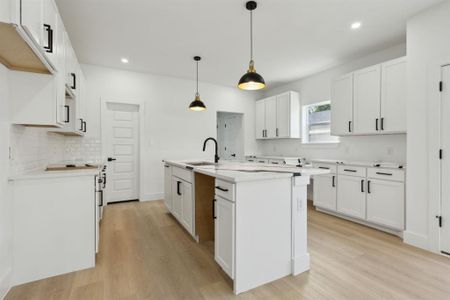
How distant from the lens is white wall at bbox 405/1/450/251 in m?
2.41

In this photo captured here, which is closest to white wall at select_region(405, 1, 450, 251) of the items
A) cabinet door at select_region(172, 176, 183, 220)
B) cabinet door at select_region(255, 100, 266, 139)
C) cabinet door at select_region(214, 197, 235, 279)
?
cabinet door at select_region(214, 197, 235, 279)

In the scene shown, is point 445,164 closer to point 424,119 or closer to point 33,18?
point 424,119

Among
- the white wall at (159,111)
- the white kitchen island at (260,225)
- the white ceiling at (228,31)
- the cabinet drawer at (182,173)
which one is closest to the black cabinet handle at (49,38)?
the white ceiling at (228,31)

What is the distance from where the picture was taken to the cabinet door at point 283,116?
500 centimetres

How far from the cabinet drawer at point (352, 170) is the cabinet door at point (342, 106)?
0.63m

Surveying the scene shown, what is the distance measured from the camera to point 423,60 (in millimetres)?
2555

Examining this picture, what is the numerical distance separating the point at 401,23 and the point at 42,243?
15.4ft

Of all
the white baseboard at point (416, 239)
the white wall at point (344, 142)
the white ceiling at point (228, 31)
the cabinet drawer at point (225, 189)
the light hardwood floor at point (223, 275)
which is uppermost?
the white ceiling at point (228, 31)

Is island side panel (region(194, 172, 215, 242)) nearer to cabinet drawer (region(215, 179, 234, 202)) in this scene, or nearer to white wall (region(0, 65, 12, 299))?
cabinet drawer (region(215, 179, 234, 202))

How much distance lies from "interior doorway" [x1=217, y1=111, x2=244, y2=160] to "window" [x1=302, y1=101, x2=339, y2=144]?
1747 millimetres

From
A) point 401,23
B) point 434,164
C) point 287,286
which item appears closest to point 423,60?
point 401,23

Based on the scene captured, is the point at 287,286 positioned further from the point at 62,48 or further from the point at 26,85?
the point at 62,48

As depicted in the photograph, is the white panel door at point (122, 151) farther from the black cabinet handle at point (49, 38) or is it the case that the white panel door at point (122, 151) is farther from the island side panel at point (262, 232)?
the island side panel at point (262, 232)

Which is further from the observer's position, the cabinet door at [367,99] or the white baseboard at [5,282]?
the cabinet door at [367,99]
